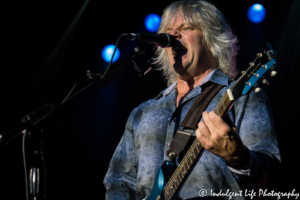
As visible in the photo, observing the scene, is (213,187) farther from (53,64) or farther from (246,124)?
(53,64)

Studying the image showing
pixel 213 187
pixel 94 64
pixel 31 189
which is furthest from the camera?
pixel 94 64

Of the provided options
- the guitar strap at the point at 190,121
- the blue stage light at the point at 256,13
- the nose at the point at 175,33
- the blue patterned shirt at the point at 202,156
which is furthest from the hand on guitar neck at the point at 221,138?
the blue stage light at the point at 256,13

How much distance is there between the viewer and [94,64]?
452 centimetres

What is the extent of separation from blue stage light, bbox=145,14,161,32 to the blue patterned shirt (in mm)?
1918

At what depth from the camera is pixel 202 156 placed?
6.38 ft

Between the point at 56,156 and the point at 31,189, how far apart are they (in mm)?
2870

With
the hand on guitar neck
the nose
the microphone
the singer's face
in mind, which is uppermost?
the microphone

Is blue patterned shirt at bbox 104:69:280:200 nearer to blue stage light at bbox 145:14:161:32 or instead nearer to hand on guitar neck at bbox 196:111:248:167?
hand on guitar neck at bbox 196:111:248:167

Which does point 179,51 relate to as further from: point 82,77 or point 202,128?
point 82,77

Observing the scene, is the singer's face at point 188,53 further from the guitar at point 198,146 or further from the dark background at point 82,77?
→ the dark background at point 82,77

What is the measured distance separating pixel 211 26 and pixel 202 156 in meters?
1.27

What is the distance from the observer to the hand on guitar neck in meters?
1.45

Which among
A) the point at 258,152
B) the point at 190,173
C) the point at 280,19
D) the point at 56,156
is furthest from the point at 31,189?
the point at 280,19

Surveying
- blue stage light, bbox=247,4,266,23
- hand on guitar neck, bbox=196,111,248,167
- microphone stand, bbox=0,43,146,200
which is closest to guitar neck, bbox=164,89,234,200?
hand on guitar neck, bbox=196,111,248,167
